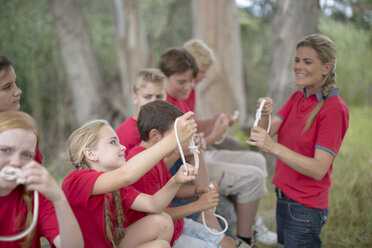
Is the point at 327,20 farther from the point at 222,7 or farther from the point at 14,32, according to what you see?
the point at 14,32

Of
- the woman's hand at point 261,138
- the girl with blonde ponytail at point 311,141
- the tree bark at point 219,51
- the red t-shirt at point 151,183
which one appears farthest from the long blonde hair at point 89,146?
the tree bark at point 219,51

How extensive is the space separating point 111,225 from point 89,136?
1.52 ft

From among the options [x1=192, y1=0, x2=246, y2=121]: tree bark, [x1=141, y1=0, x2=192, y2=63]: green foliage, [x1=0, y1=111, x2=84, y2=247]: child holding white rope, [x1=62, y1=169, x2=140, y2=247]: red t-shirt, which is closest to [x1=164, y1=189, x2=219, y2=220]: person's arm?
[x1=62, y1=169, x2=140, y2=247]: red t-shirt

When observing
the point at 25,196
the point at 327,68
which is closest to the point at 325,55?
the point at 327,68

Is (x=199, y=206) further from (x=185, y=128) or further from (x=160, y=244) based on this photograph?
(x=185, y=128)

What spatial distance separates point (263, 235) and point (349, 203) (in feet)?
3.27

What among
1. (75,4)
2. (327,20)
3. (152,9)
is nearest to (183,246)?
(75,4)

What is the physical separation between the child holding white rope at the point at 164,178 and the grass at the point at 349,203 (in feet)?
3.98

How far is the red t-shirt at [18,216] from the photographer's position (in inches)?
58.3

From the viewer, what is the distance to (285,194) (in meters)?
2.47

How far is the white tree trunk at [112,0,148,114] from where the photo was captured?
6.69m

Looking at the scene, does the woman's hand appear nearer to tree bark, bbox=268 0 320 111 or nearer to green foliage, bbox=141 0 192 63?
tree bark, bbox=268 0 320 111

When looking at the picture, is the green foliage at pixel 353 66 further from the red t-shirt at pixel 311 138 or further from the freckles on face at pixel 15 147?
the freckles on face at pixel 15 147

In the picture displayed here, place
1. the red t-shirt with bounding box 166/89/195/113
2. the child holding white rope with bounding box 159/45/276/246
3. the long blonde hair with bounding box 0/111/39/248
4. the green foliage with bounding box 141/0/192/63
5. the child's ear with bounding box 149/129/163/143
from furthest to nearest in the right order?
1. the green foliage with bounding box 141/0/192/63
2. the red t-shirt with bounding box 166/89/195/113
3. the child holding white rope with bounding box 159/45/276/246
4. the child's ear with bounding box 149/129/163/143
5. the long blonde hair with bounding box 0/111/39/248
